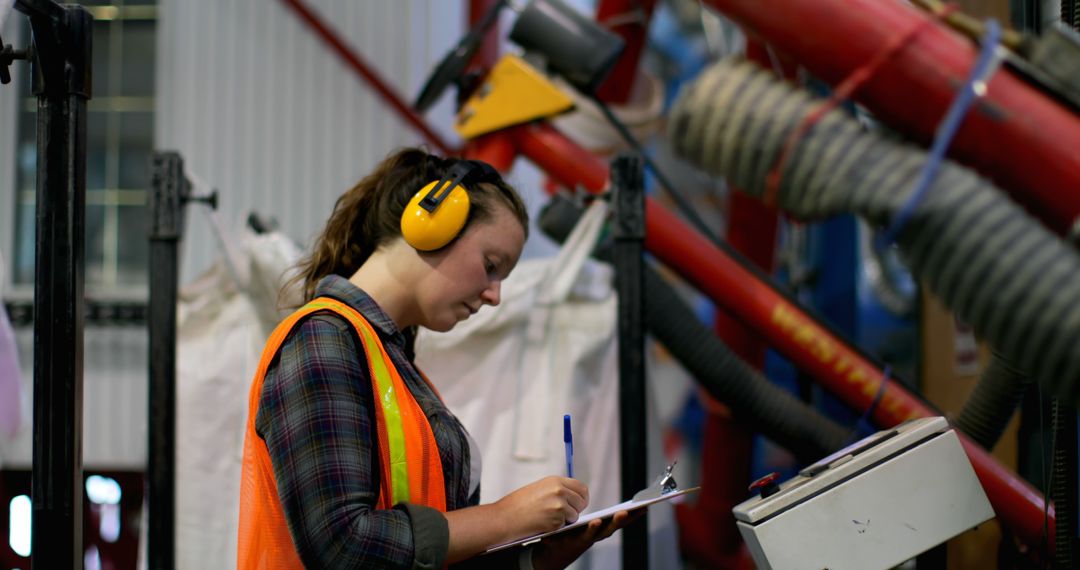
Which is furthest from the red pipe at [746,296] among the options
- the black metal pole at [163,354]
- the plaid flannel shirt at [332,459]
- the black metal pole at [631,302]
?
the plaid flannel shirt at [332,459]

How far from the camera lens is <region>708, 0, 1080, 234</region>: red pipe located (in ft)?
3.24

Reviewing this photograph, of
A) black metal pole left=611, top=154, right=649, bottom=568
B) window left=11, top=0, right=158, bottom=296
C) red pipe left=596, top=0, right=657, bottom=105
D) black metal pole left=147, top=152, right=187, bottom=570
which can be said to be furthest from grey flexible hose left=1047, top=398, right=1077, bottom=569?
window left=11, top=0, right=158, bottom=296

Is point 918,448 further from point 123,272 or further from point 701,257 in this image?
point 123,272

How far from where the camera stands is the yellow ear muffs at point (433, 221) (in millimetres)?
1178

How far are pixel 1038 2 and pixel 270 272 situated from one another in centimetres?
163

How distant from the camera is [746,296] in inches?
99.0

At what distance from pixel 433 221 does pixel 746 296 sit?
149 centimetres

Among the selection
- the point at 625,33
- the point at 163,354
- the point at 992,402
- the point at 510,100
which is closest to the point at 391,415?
the point at 163,354

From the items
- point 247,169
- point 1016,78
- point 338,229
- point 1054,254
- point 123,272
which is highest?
point 1016,78

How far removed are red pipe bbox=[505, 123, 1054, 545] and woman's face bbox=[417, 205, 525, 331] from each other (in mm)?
1209

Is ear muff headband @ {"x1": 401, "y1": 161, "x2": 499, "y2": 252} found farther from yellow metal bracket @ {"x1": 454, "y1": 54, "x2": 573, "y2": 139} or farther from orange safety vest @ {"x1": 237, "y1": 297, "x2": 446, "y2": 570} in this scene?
yellow metal bracket @ {"x1": 454, "y1": 54, "x2": 573, "y2": 139}

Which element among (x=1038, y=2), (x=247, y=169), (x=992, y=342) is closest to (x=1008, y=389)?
(x=1038, y=2)

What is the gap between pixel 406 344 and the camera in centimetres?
136

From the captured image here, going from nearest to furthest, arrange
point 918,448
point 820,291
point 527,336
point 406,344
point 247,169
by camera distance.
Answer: point 918,448 → point 406,344 → point 527,336 → point 247,169 → point 820,291
